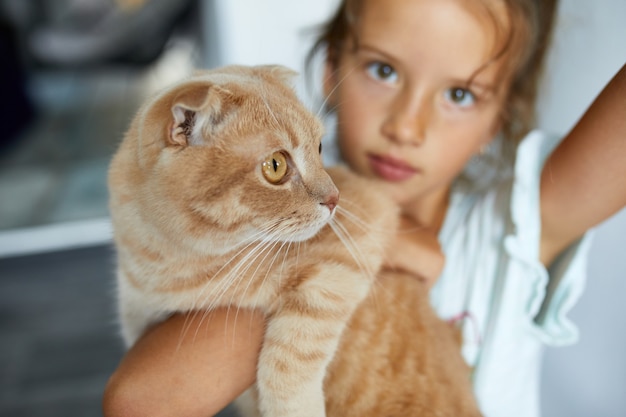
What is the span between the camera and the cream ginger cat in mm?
594

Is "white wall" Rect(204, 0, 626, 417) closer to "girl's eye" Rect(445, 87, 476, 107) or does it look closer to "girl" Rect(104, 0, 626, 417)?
"girl" Rect(104, 0, 626, 417)

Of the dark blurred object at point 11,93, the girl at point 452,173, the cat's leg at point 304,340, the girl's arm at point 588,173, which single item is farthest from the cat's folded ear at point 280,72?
the dark blurred object at point 11,93

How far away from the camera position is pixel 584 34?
0.78 m

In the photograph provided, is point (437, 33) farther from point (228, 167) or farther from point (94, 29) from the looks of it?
point (94, 29)

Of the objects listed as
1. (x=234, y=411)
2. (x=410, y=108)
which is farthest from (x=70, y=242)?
(x=410, y=108)

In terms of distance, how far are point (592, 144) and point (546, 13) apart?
0.38 m

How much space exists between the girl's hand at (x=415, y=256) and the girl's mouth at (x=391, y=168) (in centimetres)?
9

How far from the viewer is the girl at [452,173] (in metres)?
0.68

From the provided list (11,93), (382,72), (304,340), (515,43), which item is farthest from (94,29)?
(304,340)

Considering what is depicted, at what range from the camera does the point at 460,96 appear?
2.92 feet

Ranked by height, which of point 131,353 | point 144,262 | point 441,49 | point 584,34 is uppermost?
point 584,34

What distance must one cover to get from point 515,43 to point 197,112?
637 mm

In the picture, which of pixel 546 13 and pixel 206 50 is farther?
pixel 206 50

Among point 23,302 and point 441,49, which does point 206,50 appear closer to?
point 441,49
